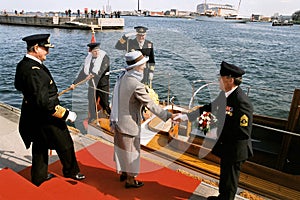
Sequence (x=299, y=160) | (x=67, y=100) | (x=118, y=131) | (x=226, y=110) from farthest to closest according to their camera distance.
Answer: (x=67, y=100), (x=299, y=160), (x=118, y=131), (x=226, y=110)

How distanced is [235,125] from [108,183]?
2132 mm

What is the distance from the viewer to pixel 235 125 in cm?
303

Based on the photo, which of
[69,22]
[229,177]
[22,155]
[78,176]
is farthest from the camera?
[69,22]

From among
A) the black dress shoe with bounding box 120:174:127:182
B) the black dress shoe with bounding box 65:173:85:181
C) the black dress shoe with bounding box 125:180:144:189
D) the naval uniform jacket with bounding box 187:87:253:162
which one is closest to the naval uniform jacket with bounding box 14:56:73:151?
the black dress shoe with bounding box 65:173:85:181

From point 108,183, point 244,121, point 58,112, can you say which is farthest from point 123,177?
point 244,121

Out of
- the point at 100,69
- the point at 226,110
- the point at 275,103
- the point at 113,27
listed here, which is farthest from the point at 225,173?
the point at 113,27

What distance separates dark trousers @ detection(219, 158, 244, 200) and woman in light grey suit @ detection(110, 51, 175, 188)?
980 mm

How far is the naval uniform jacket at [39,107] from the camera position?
295cm

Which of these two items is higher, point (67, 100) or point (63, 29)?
point (63, 29)

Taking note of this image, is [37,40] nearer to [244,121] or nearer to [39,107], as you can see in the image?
[39,107]

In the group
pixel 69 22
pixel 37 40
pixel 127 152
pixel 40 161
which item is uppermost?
pixel 69 22

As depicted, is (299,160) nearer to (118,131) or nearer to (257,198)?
(257,198)

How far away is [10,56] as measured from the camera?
24.9m

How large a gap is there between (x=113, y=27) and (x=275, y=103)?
4768cm
